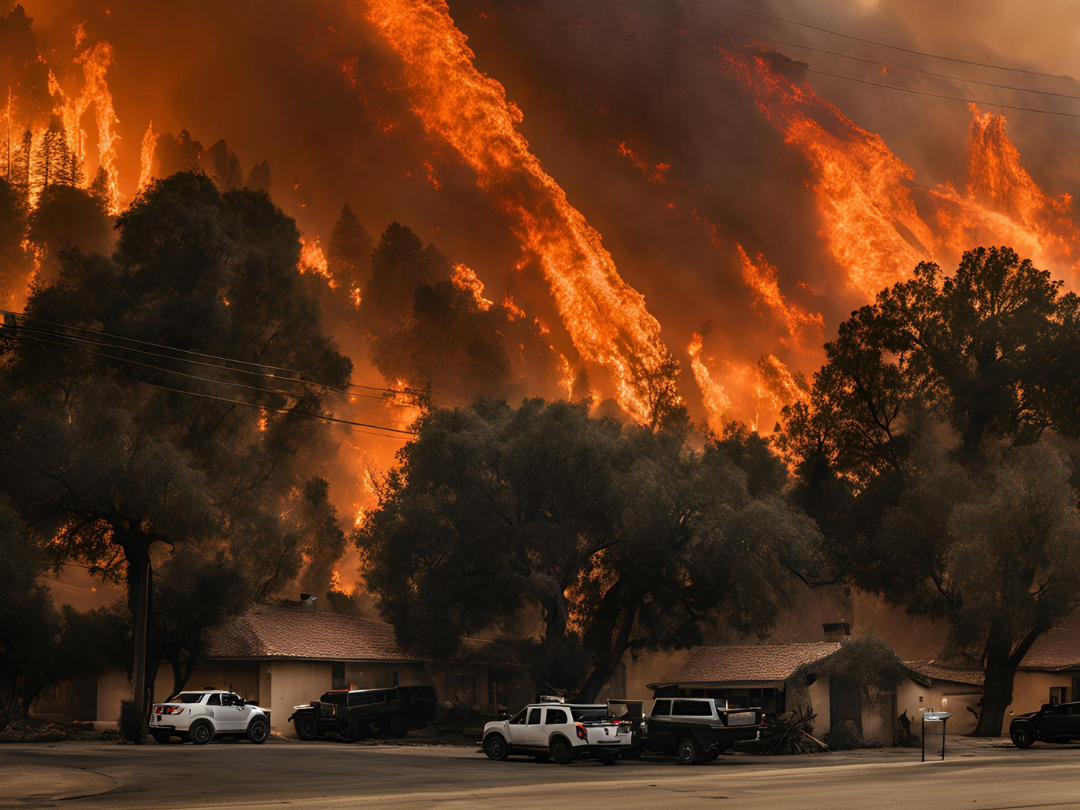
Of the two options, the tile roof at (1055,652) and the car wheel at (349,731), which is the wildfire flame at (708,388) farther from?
the car wheel at (349,731)

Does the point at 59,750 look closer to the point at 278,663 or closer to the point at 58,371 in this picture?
the point at 278,663

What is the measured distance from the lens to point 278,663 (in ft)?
176

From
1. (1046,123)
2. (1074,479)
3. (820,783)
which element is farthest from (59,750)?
(1046,123)

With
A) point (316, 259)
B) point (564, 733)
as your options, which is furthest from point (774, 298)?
point (564, 733)

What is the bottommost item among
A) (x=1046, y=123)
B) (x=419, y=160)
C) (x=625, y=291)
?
(x=625, y=291)

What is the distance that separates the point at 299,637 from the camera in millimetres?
56656

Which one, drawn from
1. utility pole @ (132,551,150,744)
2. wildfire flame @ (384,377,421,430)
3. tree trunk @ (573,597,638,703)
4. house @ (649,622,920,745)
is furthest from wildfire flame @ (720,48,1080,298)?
utility pole @ (132,551,150,744)

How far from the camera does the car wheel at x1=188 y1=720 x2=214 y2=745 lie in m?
42.9

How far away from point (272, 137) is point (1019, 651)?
118m

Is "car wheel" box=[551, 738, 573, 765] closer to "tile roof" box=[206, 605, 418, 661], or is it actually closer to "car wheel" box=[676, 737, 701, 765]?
"car wheel" box=[676, 737, 701, 765]

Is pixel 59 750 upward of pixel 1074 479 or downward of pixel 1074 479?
downward

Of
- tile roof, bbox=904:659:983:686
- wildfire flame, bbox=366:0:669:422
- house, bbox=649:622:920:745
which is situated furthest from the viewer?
wildfire flame, bbox=366:0:669:422

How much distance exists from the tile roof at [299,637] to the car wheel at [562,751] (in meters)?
20.4

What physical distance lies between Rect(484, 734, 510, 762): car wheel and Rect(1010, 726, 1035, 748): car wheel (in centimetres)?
2084
